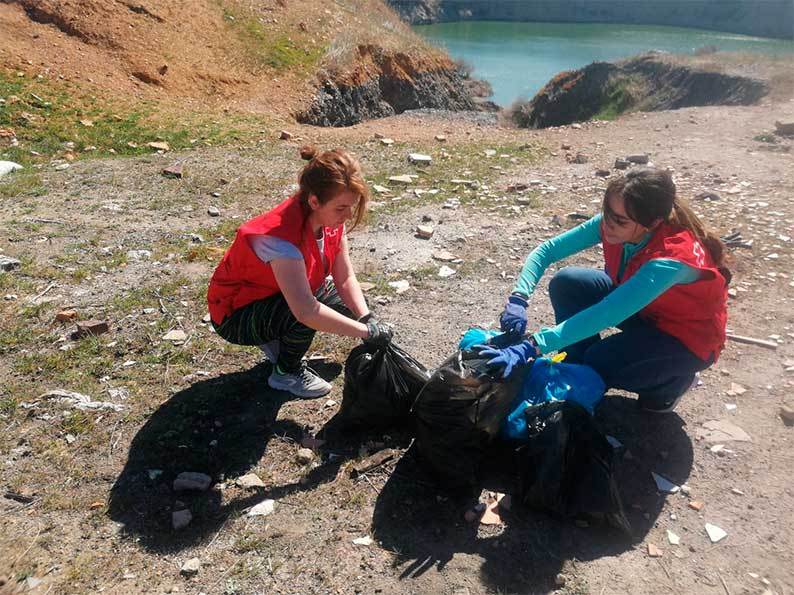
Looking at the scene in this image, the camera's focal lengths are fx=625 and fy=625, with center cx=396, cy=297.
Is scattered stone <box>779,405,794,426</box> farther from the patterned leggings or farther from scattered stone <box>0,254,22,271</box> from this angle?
scattered stone <box>0,254,22,271</box>

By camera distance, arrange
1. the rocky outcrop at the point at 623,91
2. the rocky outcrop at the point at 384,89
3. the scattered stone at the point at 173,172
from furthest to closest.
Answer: the rocky outcrop at the point at 623,91, the rocky outcrop at the point at 384,89, the scattered stone at the point at 173,172

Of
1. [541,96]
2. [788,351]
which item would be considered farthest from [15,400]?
[541,96]

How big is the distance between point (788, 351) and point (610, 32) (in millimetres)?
41927

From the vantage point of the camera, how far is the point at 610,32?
40.1m

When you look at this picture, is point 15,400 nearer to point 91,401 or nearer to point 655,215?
point 91,401

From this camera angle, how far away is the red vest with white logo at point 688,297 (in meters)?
2.51

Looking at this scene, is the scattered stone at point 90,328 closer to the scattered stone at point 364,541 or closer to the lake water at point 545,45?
the scattered stone at point 364,541

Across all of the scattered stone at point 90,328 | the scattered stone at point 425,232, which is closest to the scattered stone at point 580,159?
the scattered stone at point 425,232

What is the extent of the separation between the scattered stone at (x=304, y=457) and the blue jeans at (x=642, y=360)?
1.36m

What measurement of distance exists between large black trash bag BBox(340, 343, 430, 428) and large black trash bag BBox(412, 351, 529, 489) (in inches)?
8.0

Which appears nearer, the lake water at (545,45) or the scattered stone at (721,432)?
the scattered stone at (721,432)

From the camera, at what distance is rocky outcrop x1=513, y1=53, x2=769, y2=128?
1455 cm

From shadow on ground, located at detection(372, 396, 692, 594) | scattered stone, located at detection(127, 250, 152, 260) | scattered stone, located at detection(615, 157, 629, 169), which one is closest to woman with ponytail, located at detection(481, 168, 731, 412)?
shadow on ground, located at detection(372, 396, 692, 594)

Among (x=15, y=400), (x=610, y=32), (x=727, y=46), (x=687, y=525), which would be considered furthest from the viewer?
(x=610, y=32)
